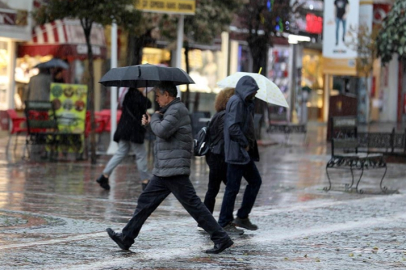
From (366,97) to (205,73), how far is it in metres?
13.5

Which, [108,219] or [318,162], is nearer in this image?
[108,219]

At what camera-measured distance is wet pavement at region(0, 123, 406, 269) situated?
29.1 feet

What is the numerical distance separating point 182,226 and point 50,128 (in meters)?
9.39

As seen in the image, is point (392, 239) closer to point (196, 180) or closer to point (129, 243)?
point (129, 243)

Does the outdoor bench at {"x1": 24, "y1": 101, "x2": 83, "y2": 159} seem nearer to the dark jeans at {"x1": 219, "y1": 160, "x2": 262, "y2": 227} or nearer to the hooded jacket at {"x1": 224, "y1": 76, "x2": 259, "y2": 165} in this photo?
the dark jeans at {"x1": 219, "y1": 160, "x2": 262, "y2": 227}

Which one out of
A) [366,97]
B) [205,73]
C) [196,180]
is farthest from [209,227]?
[366,97]

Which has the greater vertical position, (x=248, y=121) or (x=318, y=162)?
(x=248, y=121)

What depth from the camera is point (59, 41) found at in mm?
28453

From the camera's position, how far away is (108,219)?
11539mm

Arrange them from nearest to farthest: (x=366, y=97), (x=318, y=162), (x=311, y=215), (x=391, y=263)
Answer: (x=391, y=263) < (x=311, y=215) < (x=318, y=162) < (x=366, y=97)

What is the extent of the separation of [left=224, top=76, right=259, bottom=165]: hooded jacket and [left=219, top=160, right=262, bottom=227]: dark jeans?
0.16 meters

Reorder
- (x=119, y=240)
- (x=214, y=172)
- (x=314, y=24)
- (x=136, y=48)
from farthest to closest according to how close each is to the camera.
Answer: (x=314, y=24), (x=136, y=48), (x=214, y=172), (x=119, y=240)

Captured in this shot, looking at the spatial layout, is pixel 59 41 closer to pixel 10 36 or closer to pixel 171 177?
pixel 10 36

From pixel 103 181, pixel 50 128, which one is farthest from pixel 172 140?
pixel 50 128
